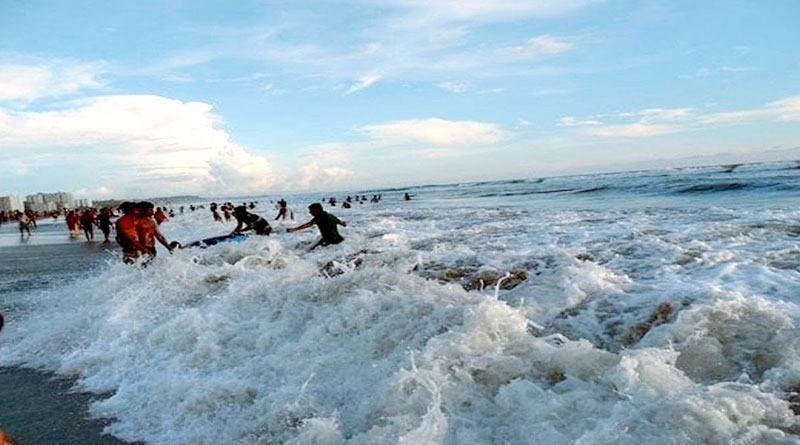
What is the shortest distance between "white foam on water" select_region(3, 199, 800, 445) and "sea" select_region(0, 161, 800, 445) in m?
0.02

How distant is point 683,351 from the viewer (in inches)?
180

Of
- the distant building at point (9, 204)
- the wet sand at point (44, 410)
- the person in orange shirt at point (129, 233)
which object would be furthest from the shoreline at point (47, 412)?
the distant building at point (9, 204)

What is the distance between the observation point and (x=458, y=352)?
4898mm

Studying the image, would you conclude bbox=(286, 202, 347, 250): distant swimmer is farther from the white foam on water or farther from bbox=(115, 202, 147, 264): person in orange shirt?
the white foam on water

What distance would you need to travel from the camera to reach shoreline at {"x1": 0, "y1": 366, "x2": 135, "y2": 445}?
4.77 m

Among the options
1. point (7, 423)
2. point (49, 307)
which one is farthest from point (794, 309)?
point (49, 307)

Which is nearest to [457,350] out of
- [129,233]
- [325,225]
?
[325,225]

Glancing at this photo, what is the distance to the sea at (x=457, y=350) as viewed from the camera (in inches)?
156

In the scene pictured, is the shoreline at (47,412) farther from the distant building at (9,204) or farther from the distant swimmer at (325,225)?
the distant building at (9,204)

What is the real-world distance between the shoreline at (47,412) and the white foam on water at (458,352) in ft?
0.64

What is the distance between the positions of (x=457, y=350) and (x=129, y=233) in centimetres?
901

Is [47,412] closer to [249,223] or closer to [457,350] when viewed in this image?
[457,350]

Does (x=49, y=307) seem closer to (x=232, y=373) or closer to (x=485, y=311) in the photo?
(x=232, y=373)

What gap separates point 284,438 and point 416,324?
1896mm
